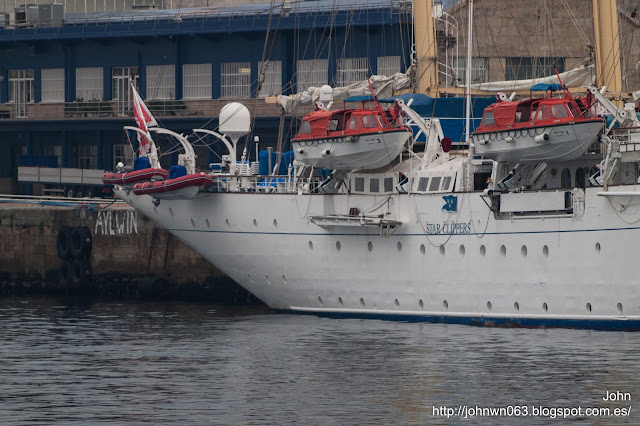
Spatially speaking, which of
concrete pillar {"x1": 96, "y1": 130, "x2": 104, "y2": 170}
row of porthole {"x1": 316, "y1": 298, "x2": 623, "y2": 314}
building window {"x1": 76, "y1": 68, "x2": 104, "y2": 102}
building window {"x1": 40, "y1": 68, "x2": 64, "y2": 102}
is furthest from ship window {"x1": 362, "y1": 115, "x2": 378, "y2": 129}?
building window {"x1": 40, "y1": 68, "x2": 64, "y2": 102}

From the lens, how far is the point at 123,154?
74.6 meters

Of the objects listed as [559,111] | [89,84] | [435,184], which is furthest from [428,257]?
[89,84]

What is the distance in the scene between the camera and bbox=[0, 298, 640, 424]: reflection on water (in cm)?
2988

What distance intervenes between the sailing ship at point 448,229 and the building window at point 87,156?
27.2m

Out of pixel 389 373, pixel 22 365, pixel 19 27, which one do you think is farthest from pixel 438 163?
pixel 19 27

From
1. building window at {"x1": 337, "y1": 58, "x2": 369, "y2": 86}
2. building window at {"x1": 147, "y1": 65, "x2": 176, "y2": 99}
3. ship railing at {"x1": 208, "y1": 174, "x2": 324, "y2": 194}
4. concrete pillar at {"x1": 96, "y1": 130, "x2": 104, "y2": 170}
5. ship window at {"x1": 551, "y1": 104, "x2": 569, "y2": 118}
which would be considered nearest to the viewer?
ship window at {"x1": 551, "y1": 104, "x2": 569, "y2": 118}

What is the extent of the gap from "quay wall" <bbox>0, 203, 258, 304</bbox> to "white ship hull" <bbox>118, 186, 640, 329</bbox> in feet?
11.1

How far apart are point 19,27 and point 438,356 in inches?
1962

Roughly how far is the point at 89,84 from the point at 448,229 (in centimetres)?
3860

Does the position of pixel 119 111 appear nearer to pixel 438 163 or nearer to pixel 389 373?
pixel 438 163

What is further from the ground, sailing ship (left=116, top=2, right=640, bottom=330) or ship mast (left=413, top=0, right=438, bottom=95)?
ship mast (left=413, top=0, right=438, bottom=95)

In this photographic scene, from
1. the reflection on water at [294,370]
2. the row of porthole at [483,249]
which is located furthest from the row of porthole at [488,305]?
the row of porthole at [483,249]

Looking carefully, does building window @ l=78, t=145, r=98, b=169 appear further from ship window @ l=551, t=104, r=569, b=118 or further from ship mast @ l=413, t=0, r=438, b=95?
ship window @ l=551, t=104, r=569, b=118

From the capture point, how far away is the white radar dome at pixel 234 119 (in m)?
51.0
